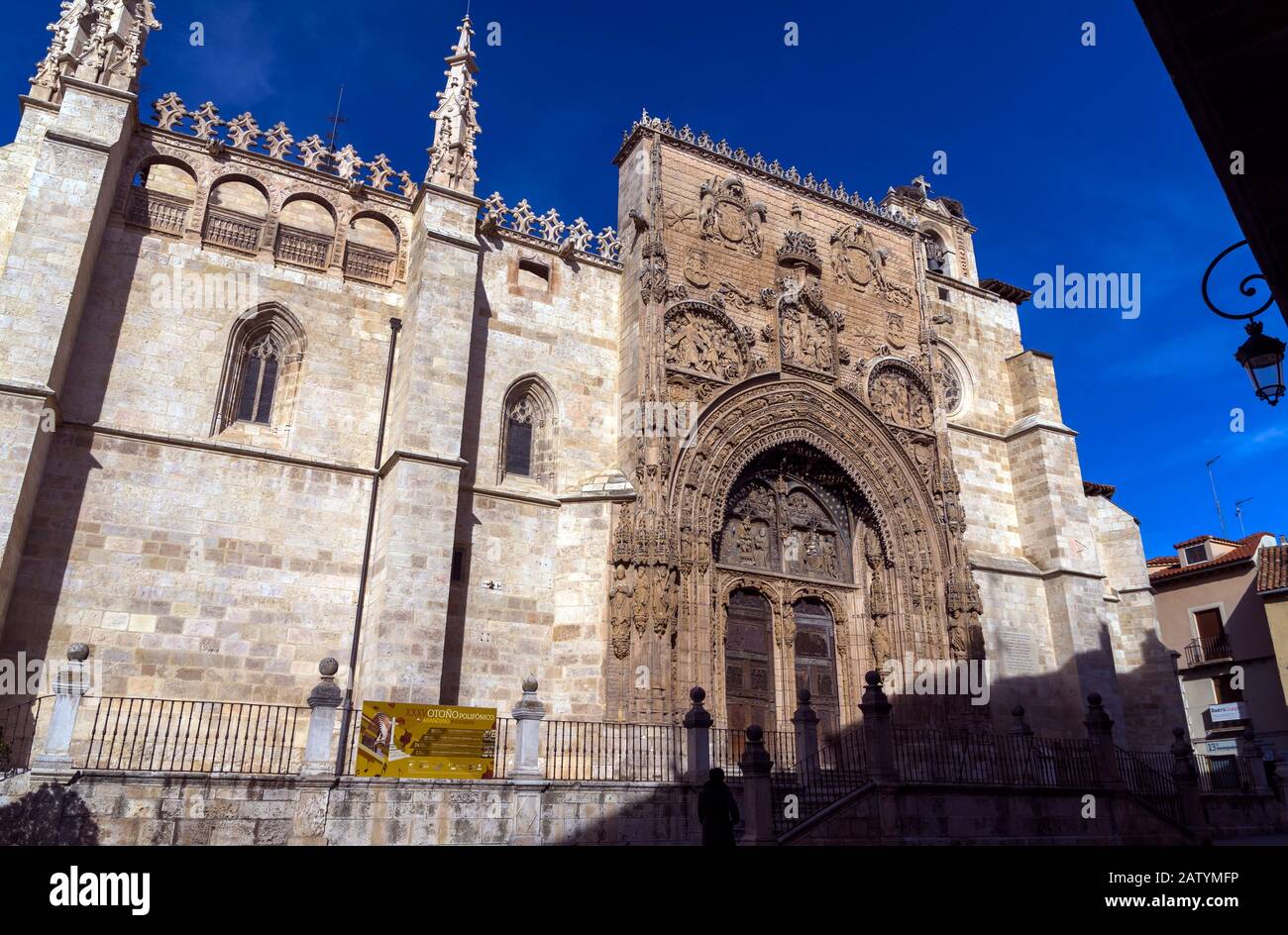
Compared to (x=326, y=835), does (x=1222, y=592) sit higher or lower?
higher

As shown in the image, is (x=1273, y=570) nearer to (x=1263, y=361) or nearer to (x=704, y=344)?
(x=704, y=344)

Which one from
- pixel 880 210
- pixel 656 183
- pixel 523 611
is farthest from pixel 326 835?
pixel 880 210

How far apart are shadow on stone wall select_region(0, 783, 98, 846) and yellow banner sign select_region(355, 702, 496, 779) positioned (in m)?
2.69

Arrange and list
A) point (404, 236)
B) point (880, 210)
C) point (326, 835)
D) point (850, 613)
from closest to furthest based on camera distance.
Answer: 1. point (326, 835)
2. point (404, 236)
3. point (850, 613)
4. point (880, 210)

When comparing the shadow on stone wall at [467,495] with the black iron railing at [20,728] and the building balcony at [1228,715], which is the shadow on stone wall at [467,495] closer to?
the black iron railing at [20,728]

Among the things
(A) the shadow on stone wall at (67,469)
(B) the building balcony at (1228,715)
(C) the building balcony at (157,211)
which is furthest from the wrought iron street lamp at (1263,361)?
(B) the building balcony at (1228,715)

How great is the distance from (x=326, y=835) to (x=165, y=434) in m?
6.81

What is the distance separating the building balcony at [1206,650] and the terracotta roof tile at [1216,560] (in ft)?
6.77

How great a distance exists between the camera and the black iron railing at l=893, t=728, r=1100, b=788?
14398 millimetres

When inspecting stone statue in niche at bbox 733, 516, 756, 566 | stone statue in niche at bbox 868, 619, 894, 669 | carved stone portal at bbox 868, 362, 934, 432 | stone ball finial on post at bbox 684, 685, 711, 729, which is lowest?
stone ball finial on post at bbox 684, 685, 711, 729

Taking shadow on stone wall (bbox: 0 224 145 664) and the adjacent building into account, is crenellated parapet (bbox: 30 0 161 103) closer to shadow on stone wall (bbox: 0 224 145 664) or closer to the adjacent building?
shadow on stone wall (bbox: 0 224 145 664)

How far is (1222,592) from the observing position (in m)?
27.1

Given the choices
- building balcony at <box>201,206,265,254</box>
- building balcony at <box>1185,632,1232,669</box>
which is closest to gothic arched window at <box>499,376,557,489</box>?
building balcony at <box>201,206,265,254</box>
